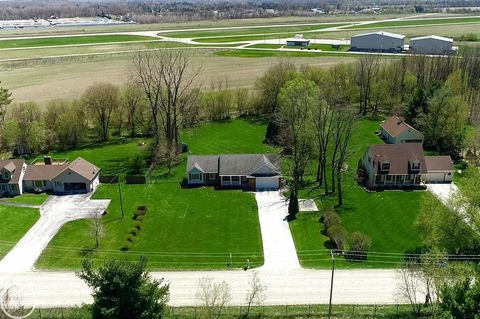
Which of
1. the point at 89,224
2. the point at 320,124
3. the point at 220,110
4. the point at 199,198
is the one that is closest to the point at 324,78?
the point at 220,110

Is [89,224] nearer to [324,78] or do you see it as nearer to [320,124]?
[320,124]

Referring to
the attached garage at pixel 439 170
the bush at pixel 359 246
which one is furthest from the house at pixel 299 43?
the bush at pixel 359 246

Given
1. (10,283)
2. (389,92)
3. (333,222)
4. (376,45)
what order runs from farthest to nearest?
(376,45) → (389,92) → (333,222) → (10,283)

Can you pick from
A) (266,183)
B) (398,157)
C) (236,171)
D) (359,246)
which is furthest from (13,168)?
(398,157)

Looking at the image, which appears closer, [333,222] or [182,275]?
[182,275]

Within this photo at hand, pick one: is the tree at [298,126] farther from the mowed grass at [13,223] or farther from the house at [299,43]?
the house at [299,43]

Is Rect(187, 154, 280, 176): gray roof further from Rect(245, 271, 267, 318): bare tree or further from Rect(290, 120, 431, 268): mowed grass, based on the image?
Rect(245, 271, 267, 318): bare tree
